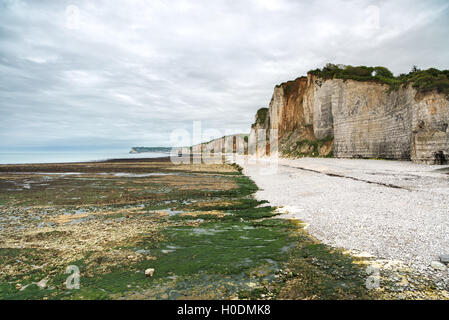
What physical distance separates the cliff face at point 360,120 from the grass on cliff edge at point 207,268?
66.7 ft

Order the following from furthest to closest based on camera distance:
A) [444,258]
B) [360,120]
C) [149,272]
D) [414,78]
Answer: [360,120]
[414,78]
[149,272]
[444,258]

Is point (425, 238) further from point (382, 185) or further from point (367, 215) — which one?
point (382, 185)

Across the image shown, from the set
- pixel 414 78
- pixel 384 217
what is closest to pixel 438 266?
pixel 384 217

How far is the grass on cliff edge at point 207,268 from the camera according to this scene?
4625mm

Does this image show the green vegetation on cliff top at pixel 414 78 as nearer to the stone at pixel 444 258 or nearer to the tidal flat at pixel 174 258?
the tidal flat at pixel 174 258

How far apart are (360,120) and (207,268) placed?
34898 mm

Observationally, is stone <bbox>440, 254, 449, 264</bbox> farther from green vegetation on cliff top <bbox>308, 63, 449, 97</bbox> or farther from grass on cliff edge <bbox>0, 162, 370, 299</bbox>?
green vegetation on cliff top <bbox>308, 63, 449, 97</bbox>

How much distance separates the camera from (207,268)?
223 inches

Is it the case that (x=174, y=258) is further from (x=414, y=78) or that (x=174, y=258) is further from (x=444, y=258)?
(x=414, y=78)

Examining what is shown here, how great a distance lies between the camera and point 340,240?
6.72 metres

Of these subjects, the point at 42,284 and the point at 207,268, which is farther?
the point at 207,268

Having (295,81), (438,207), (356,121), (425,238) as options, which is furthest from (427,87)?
(295,81)

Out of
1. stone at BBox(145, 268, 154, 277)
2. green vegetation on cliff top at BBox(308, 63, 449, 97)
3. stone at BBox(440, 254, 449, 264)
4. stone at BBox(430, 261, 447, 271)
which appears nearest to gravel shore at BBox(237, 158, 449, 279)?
stone at BBox(430, 261, 447, 271)
